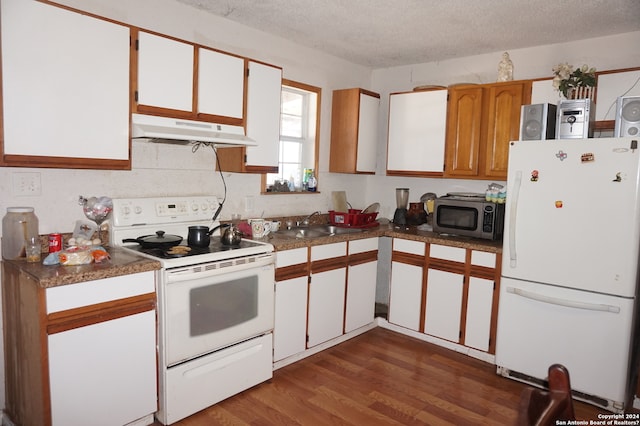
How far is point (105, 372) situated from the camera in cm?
216

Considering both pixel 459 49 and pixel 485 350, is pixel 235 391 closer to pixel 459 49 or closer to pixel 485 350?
pixel 485 350

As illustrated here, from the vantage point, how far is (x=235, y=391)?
8.97ft

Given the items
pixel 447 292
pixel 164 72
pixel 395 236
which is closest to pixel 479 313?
pixel 447 292

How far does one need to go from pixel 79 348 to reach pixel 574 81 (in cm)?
356

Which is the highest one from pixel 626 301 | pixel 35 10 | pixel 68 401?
pixel 35 10

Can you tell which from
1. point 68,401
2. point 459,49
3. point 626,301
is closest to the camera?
point 68,401

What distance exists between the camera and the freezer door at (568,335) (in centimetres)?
271

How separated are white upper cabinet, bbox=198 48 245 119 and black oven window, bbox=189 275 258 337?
1155 mm

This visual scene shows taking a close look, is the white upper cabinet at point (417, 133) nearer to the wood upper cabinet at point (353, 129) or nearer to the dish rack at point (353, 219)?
the wood upper cabinet at point (353, 129)

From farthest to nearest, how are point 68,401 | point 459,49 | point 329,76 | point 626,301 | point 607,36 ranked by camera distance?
point 329,76, point 459,49, point 607,36, point 626,301, point 68,401

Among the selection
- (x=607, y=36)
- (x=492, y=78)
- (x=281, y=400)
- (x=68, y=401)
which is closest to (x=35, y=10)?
(x=68, y=401)

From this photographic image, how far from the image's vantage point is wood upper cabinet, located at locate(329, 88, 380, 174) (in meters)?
4.18

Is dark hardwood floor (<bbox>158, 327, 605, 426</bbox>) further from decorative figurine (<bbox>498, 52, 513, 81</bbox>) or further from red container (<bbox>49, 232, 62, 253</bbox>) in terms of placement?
decorative figurine (<bbox>498, 52, 513, 81</bbox>)

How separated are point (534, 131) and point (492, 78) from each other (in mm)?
1105
